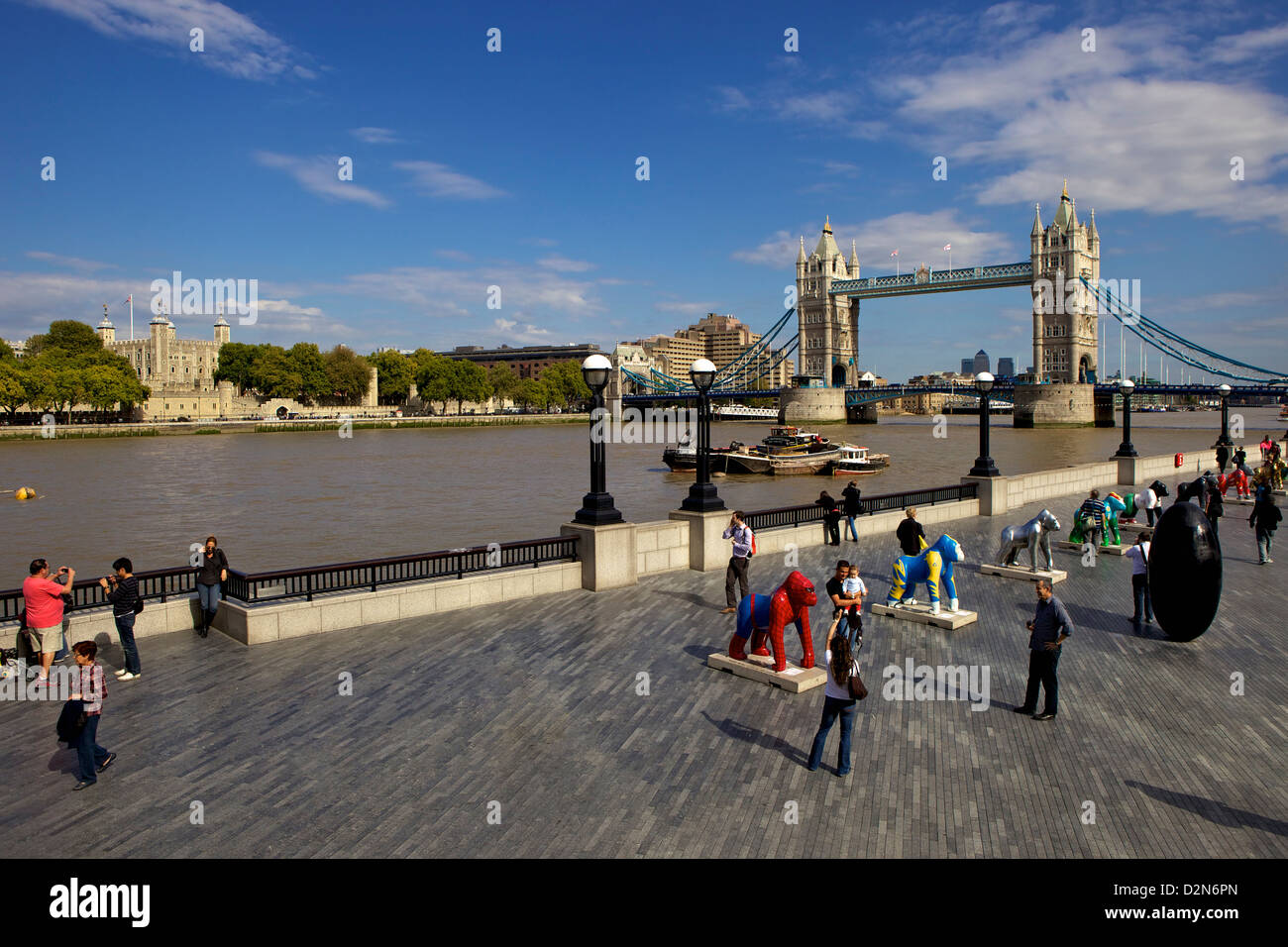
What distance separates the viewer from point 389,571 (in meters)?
12.1

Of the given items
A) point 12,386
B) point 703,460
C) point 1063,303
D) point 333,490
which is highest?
point 1063,303

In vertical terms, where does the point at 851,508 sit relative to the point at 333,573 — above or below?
above

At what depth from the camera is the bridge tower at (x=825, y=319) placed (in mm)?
161125

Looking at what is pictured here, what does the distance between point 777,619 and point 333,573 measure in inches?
246

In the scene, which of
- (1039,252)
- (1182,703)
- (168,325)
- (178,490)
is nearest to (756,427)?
(1039,252)

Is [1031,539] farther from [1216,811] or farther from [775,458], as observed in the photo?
[775,458]

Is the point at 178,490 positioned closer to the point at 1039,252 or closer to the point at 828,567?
the point at 828,567

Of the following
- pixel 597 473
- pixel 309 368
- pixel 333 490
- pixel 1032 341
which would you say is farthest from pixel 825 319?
pixel 597 473

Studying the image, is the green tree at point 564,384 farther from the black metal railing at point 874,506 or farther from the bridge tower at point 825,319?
the black metal railing at point 874,506

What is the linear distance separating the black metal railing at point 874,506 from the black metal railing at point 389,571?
4.26m
